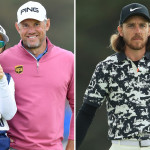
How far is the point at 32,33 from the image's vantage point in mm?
4406

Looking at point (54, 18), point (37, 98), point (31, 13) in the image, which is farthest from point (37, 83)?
point (54, 18)

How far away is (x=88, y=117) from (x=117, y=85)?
336 millimetres

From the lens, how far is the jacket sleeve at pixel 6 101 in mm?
3926

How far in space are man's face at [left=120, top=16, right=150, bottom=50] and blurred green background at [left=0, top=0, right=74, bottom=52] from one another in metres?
1.30

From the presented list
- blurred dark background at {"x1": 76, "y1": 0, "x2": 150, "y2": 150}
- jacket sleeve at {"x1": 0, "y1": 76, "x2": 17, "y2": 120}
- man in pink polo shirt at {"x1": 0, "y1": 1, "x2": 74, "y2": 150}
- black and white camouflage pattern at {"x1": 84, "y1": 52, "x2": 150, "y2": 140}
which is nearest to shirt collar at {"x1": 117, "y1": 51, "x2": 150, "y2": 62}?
Answer: black and white camouflage pattern at {"x1": 84, "y1": 52, "x2": 150, "y2": 140}

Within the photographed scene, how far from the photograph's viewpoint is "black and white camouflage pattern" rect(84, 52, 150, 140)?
4137 mm

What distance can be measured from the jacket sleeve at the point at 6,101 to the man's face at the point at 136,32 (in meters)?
0.93

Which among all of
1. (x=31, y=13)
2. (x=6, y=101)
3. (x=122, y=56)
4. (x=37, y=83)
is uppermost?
(x=31, y=13)

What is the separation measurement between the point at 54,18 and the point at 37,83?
232cm

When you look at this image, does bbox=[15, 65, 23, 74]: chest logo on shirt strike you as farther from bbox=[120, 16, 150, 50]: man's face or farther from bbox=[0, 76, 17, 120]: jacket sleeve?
bbox=[120, 16, 150, 50]: man's face

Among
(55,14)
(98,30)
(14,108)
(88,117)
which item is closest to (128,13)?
(88,117)

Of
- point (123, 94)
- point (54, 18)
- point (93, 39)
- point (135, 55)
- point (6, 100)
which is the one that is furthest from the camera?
point (93, 39)

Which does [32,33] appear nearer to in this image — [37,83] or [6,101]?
[37,83]

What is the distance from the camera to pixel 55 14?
655cm
